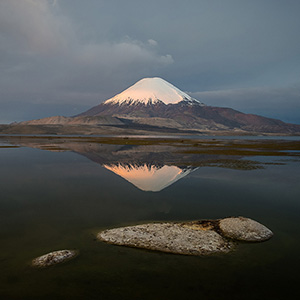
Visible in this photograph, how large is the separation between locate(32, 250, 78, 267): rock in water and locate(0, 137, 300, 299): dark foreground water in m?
0.30

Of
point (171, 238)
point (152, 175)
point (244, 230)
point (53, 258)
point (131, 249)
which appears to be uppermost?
point (152, 175)

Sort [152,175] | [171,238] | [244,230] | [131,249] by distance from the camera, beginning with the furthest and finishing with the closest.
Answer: [152,175], [244,230], [171,238], [131,249]

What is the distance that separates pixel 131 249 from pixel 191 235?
9.69ft

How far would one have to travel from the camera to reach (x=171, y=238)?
1224 centimetres

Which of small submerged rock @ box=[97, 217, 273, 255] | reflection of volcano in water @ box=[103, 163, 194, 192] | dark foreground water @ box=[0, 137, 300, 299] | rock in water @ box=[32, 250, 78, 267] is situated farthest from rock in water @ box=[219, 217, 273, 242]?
reflection of volcano in water @ box=[103, 163, 194, 192]

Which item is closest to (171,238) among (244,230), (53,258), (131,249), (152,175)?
(131,249)

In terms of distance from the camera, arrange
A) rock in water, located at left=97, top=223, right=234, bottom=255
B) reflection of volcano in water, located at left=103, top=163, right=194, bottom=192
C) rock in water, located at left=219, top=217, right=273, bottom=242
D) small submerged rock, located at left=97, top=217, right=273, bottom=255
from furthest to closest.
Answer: reflection of volcano in water, located at left=103, top=163, right=194, bottom=192, rock in water, located at left=219, top=217, right=273, bottom=242, small submerged rock, located at left=97, top=217, right=273, bottom=255, rock in water, located at left=97, top=223, right=234, bottom=255

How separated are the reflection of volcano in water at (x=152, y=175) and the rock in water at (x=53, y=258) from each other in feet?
39.9

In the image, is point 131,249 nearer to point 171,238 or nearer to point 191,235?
point 171,238

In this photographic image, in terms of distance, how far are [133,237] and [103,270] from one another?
9.18ft

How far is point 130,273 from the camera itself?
9641mm

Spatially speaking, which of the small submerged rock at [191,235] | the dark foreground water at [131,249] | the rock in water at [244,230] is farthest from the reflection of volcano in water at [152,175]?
the rock in water at [244,230]

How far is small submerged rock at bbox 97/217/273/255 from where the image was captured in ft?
37.9

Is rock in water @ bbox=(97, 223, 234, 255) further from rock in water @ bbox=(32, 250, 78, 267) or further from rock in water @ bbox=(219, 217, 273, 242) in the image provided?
rock in water @ bbox=(32, 250, 78, 267)
